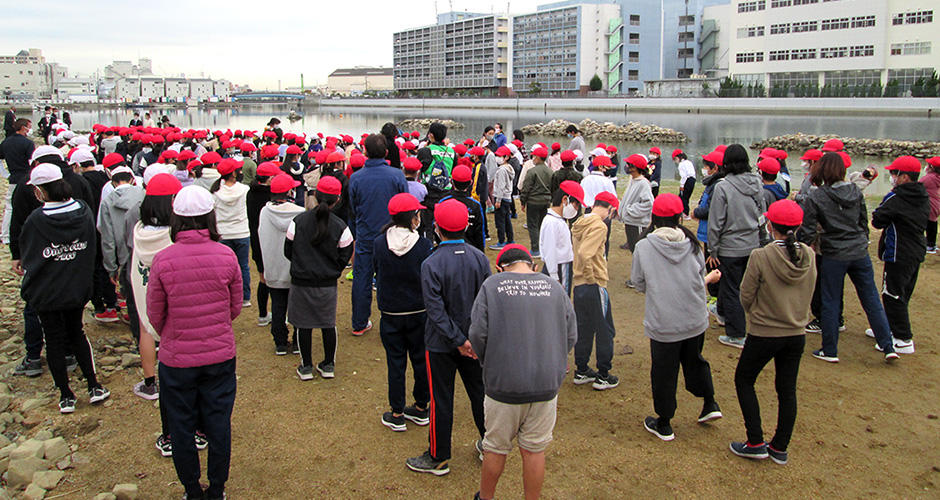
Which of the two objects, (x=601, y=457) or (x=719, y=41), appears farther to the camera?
(x=719, y=41)

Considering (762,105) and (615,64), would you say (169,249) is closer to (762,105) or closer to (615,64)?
(762,105)

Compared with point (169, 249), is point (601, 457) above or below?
below

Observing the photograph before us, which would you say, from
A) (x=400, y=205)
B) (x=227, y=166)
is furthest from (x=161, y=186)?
(x=227, y=166)

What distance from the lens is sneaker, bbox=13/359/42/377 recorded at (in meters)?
5.39

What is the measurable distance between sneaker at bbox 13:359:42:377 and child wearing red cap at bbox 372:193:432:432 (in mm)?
3590

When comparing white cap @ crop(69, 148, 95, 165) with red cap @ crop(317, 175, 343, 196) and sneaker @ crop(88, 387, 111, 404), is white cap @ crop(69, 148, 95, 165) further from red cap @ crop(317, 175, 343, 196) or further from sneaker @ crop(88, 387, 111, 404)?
red cap @ crop(317, 175, 343, 196)

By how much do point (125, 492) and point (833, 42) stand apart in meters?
79.0

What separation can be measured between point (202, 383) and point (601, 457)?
2.81 metres

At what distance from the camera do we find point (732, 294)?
6.26m

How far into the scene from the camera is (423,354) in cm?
450

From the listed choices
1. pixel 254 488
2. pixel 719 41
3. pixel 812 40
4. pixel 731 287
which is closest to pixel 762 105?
pixel 812 40

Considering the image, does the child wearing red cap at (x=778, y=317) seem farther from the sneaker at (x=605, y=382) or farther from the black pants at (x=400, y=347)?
the black pants at (x=400, y=347)

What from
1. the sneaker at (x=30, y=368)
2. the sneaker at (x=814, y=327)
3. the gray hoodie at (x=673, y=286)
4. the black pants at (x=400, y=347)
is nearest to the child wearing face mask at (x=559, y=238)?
the gray hoodie at (x=673, y=286)

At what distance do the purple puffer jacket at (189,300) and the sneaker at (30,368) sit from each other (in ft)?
9.88
